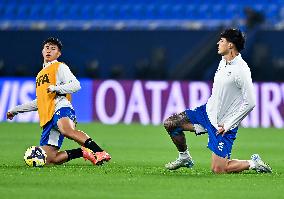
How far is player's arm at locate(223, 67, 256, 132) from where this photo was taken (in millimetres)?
10266

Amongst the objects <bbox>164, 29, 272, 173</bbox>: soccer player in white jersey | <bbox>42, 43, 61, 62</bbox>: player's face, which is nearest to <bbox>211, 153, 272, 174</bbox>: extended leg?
<bbox>164, 29, 272, 173</bbox>: soccer player in white jersey

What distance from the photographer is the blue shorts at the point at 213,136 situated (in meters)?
10.3

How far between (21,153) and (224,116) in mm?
3808

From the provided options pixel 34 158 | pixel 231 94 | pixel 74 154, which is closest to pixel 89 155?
pixel 74 154

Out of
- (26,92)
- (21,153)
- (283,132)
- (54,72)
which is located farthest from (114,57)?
(54,72)

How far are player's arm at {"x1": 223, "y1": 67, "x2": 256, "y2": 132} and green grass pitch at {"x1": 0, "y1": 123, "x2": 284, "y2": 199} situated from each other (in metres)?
0.59

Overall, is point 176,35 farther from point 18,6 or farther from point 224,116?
point 224,116

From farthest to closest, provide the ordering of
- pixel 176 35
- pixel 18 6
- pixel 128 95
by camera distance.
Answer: pixel 18 6
pixel 176 35
pixel 128 95

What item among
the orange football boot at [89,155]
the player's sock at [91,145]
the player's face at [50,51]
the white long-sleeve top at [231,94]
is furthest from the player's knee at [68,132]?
the white long-sleeve top at [231,94]

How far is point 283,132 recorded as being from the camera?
19.1 meters

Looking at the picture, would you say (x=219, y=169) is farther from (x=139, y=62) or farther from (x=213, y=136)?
(x=139, y=62)

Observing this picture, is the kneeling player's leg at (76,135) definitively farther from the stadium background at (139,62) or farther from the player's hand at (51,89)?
the stadium background at (139,62)

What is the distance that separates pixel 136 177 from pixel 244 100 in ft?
5.03

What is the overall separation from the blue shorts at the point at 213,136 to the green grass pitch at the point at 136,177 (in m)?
0.29
